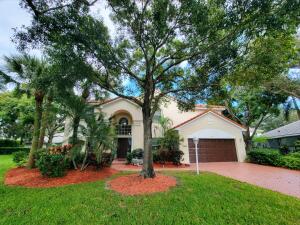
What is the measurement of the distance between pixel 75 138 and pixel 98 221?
22.6 ft

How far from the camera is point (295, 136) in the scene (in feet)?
69.5

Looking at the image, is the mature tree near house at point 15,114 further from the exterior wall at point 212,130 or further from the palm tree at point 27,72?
the exterior wall at point 212,130

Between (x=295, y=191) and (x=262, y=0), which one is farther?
→ (x=295, y=191)

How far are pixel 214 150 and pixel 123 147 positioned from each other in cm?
1047

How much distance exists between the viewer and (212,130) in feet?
60.2

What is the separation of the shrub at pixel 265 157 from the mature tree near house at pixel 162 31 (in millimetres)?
11477

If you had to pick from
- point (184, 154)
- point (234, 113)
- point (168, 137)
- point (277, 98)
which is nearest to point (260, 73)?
point (168, 137)

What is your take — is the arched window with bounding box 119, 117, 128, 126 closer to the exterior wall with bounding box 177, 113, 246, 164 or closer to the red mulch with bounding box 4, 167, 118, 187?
the exterior wall with bounding box 177, 113, 246, 164

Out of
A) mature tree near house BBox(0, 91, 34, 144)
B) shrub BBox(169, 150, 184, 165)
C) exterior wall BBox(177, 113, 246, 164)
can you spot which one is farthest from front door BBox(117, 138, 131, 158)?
mature tree near house BBox(0, 91, 34, 144)

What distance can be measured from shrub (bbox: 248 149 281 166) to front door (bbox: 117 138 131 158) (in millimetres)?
13775

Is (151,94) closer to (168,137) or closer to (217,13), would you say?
(217,13)

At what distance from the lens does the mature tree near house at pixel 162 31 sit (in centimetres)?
688

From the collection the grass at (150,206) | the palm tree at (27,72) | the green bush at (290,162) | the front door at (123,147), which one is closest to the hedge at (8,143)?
the front door at (123,147)

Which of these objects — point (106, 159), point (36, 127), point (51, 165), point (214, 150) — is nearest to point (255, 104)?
point (214, 150)
